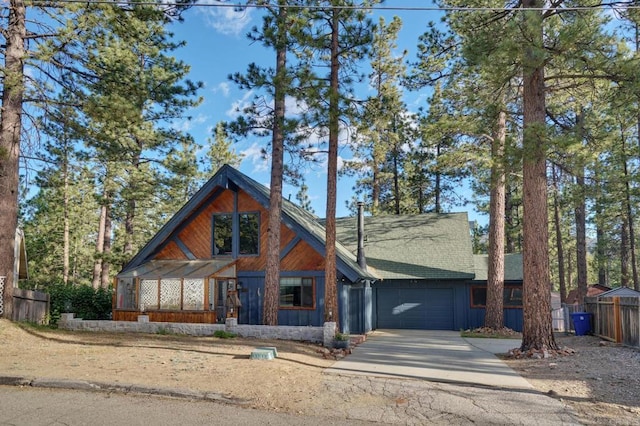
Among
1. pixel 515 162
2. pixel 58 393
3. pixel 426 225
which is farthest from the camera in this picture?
pixel 426 225

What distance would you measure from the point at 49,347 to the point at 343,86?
10.1 meters

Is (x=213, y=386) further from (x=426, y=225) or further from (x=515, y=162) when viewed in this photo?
(x=426, y=225)

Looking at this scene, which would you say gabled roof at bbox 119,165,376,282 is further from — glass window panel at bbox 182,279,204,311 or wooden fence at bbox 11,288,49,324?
wooden fence at bbox 11,288,49,324

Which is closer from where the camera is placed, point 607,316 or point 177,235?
point 607,316

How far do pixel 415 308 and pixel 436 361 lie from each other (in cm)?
953

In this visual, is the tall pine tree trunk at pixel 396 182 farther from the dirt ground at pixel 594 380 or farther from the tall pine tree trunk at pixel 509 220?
the dirt ground at pixel 594 380

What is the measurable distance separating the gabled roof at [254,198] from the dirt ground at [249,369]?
402 centimetres

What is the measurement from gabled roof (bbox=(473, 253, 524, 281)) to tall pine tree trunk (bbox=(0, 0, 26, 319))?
1661 cm

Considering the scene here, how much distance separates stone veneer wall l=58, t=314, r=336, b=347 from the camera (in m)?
12.0

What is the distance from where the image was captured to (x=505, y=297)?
62.2 feet

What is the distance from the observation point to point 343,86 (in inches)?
525

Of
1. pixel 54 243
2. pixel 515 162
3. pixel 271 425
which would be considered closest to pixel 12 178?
pixel 271 425

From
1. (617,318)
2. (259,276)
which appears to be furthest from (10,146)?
(617,318)

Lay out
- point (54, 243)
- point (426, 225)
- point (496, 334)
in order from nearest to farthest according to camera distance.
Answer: point (496, 334) → point (426, 225) → point (54, 243)
